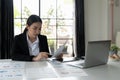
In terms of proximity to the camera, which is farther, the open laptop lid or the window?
the window

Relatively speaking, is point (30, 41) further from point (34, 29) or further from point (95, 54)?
point (95, 54)

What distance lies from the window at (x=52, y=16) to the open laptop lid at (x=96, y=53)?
8.53 feet

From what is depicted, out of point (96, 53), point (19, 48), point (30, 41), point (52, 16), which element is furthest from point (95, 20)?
point (96, 53)

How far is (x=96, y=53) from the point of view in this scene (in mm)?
1776

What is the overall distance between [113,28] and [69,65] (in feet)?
8.89

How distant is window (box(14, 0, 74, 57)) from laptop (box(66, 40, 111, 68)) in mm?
2601

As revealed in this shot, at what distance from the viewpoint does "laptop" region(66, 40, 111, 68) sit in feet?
5.59

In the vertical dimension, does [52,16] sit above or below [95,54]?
above

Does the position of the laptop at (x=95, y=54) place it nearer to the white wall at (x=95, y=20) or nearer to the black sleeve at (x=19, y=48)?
the black sleeve at (x=19, y=48)

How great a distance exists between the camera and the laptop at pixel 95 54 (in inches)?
67.1

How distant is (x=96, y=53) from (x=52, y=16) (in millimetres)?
2825

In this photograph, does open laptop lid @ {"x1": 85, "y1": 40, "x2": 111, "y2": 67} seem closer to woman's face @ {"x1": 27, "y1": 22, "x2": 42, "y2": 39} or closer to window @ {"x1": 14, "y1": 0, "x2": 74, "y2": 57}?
woman's face @ {"x1": 27, "y1": 22, "x2": 42, "y2": 39}

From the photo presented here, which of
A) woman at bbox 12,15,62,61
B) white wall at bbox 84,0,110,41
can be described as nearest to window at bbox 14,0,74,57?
white wall at bbox 84,0,110,41

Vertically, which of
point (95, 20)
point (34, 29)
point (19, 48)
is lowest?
point (19, 48)
